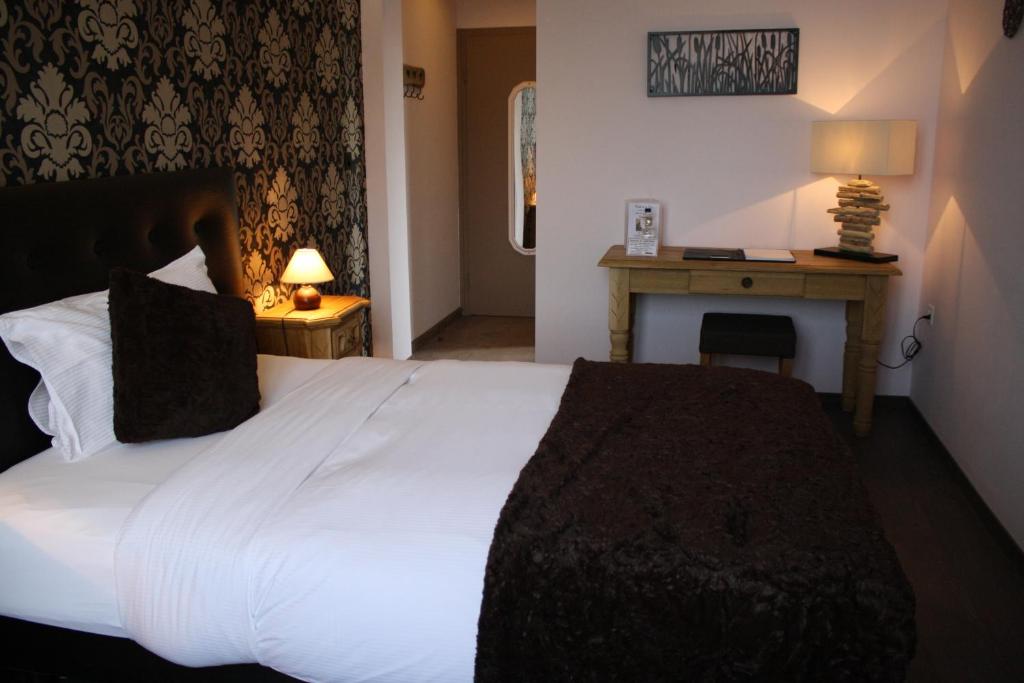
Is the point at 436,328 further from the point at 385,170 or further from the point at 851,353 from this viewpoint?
the point at 851,353

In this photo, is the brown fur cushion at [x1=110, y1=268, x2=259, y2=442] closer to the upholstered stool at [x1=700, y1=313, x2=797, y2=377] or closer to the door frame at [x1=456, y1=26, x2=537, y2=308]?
the upholstered stool at [x1=700, y1=313, x2=797, y2=377]

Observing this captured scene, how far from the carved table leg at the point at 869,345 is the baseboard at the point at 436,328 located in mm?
2706

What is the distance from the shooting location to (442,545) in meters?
1.70

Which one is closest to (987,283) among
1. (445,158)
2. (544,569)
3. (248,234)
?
(544,569)

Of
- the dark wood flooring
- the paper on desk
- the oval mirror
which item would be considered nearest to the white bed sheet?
the dark wood flooring

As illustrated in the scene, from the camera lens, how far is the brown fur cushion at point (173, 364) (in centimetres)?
221

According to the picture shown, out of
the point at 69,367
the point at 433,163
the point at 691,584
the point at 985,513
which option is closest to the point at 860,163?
the point at 985,513

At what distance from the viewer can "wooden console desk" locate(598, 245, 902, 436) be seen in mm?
3672

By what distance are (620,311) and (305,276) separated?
1.37 m

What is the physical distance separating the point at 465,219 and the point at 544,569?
4907 mm

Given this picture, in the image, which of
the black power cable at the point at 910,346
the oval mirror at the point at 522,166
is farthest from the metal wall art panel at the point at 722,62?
the oval mirror at the point at 522,166

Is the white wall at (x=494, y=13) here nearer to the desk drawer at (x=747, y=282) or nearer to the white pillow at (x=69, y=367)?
the desk drawer at (x=747, y=282)

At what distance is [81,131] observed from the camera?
258cm

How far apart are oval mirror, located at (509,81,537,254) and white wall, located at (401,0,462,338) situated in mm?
397
